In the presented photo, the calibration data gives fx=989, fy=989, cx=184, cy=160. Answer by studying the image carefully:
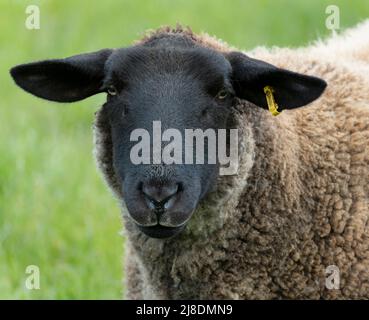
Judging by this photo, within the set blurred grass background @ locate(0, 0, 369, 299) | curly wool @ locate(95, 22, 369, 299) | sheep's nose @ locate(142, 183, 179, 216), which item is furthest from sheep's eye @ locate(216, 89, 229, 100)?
blurred grass background @ locate(0, 0, 369, 299)

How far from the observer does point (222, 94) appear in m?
4.98

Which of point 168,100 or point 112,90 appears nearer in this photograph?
point 168,100

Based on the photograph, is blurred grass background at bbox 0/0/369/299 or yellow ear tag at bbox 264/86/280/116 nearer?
yellow ear tag at bbox 264/86/280/116

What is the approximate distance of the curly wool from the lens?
5043 millimetres

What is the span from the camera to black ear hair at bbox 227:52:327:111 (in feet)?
16.2

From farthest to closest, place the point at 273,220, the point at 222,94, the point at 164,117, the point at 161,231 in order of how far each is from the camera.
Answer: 1. the point at 273,220
2. the point at 222,94
3. the point at 164,117
4. the point at 161,231

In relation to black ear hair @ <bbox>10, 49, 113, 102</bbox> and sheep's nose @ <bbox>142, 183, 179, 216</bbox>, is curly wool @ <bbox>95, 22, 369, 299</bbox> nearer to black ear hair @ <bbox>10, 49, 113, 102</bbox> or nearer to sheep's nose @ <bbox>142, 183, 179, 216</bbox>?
black ear hair @ <bbox>10, 49, 113, 102</bbox>

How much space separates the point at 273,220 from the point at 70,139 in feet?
18.0

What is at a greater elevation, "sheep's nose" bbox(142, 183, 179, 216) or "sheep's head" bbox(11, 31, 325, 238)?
"sheep's head" bbox(11, 31, 325, 238)

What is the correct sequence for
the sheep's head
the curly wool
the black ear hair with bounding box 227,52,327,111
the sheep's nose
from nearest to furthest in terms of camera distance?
1. the sheep's nose
2. the sheep's head
3. the black ear hair with bounding box 227,52,327,111
4. the curly wool

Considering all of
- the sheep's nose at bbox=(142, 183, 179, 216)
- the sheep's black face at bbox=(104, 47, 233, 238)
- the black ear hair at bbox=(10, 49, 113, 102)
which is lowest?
the sheep's nose at bbox=(142, 183, 179, 216)

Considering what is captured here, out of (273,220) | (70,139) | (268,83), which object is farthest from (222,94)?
(70,139)

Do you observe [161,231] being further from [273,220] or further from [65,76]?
[65,76]

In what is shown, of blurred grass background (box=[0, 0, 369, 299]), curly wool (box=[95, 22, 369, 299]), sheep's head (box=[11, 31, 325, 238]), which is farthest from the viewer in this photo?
blurred grass background (box=[0, 0, 369, 299])
